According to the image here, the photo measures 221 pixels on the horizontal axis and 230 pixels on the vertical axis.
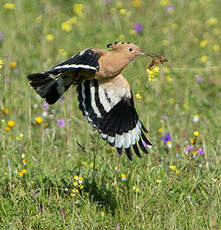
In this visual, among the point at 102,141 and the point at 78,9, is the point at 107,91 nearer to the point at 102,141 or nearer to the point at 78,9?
the point at 102,141

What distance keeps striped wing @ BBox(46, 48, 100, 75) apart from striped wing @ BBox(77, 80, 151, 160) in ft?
0.64

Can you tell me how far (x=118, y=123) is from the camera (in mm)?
3072

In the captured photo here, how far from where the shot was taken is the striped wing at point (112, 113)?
9.91 ft

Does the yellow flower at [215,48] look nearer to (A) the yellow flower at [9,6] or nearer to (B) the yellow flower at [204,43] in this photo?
(B) the yellow flower at [204,43]

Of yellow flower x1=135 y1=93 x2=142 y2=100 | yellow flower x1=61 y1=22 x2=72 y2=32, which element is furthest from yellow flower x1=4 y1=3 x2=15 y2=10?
yellow flower x1=135 y1=93 x2=142 y2=100

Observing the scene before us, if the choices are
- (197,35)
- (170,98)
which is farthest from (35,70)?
(197,35)

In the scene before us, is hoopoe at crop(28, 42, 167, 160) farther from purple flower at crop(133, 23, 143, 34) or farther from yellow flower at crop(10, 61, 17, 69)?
purple flower at crop(133, 23, 143, 34)

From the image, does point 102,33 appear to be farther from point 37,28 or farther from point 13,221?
point 13,221

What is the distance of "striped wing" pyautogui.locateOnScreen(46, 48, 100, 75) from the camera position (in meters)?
2.78

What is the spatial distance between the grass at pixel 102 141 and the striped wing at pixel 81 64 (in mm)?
334

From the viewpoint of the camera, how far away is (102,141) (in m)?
3.94

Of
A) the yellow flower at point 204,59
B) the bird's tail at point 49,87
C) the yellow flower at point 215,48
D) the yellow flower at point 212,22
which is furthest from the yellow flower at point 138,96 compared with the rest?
the yellow flower at point 212,22

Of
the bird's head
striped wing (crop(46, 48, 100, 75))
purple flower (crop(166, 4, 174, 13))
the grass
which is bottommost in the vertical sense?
the grass

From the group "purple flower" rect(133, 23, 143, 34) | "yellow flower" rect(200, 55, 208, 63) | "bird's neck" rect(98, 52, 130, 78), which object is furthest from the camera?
"purple flower" rect(133, 23, 143, 34)
